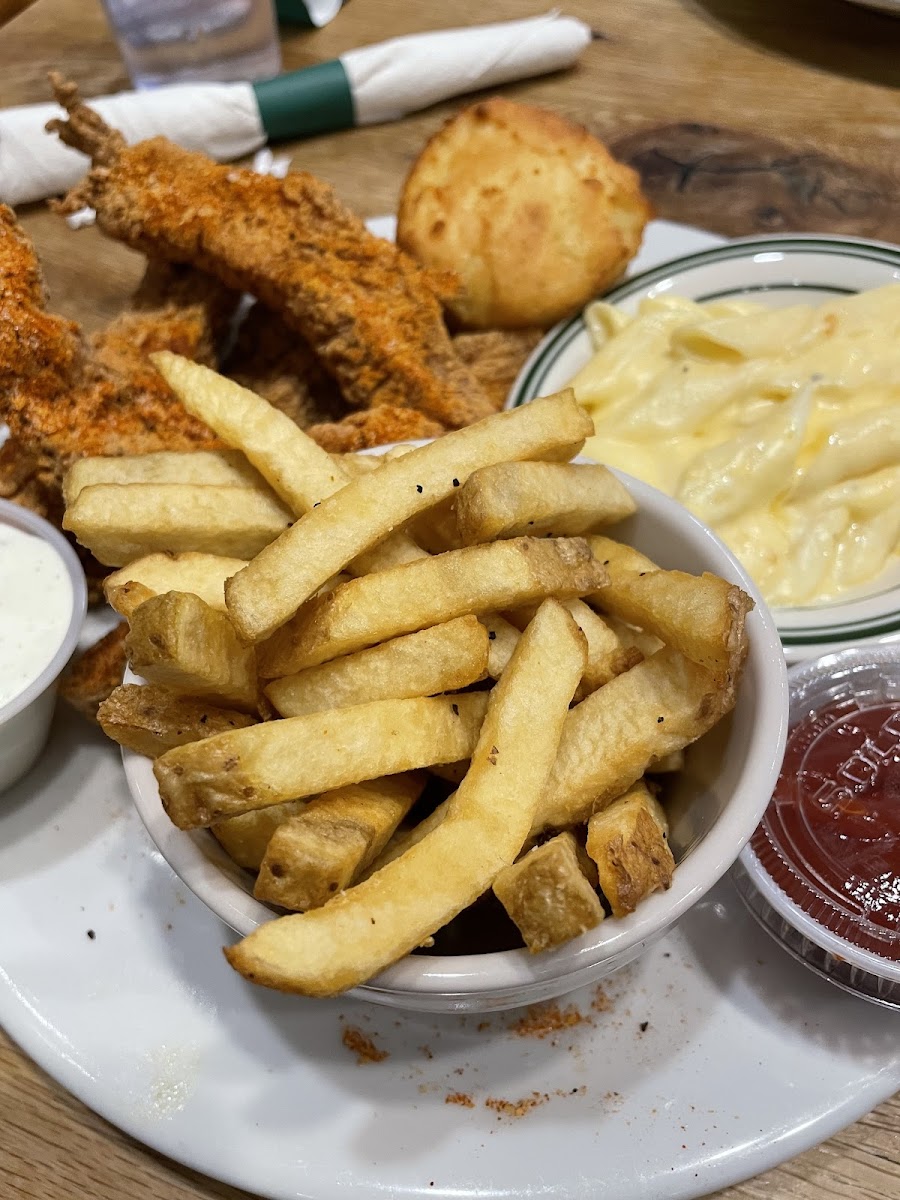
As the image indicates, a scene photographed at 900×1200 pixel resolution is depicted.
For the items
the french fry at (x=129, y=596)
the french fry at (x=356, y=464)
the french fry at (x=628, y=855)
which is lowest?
the french fry at (x=628, y=855)

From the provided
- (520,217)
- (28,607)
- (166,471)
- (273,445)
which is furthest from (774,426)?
(28,607)

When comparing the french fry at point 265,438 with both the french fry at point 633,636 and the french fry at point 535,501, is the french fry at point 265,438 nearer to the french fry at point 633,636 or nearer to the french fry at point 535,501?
the french fry at point 535,501

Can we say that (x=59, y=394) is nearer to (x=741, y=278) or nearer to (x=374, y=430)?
(x=374, y=430)

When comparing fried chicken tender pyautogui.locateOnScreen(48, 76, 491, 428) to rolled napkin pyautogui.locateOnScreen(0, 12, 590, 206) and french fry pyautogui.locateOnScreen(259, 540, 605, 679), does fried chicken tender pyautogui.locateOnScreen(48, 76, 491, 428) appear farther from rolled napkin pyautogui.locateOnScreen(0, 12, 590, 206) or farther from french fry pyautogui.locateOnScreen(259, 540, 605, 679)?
french fry pyautogui.locateOnScreen(259, 540, 605, 679)

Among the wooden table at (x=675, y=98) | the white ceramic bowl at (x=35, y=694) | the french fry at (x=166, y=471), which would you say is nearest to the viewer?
the french fry at (x=166, y=471)

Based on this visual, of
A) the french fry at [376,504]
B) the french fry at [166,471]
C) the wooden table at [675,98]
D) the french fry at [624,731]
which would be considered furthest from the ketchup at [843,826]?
the wooden table at [675,98]

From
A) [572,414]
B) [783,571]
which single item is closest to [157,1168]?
[572,414]
